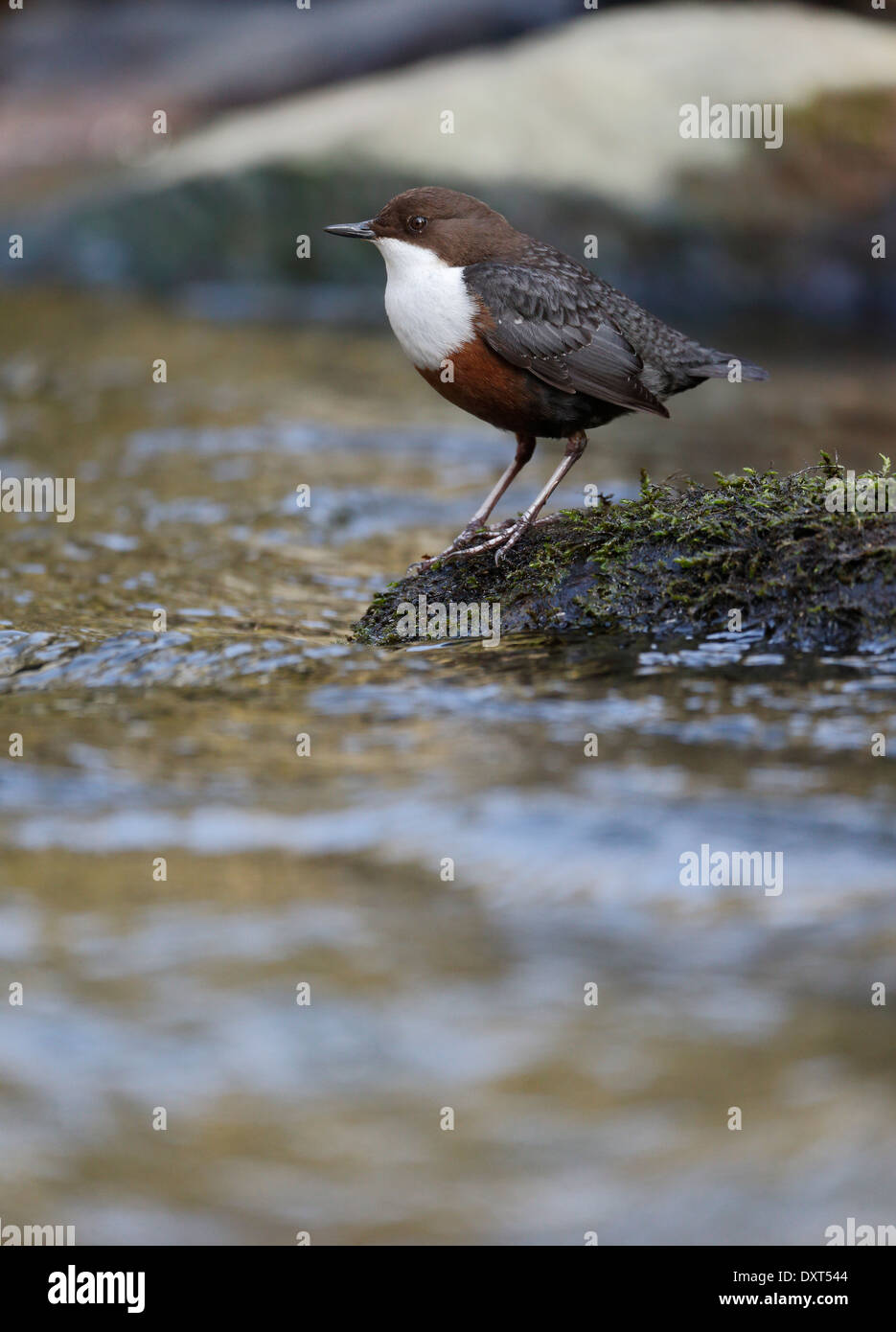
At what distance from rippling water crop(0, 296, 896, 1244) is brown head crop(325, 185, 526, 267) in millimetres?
1256

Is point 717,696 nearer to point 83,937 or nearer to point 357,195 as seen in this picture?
point 83,937

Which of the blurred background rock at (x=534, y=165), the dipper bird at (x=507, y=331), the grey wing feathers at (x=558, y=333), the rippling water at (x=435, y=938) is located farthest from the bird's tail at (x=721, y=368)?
the blurred background rock at (x=534, y=165)

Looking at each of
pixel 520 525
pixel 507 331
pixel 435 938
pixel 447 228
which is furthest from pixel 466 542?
pixel 435 938

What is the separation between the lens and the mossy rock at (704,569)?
4445 millimetres

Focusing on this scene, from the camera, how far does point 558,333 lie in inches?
186

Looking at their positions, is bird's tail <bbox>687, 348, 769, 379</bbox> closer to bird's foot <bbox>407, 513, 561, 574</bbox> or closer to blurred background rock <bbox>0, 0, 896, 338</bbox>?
bird's foot <bbox>407, 513, 561, 574</bbox>

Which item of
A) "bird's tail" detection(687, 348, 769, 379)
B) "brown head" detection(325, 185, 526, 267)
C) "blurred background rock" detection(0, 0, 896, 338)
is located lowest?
"bird's tail" detection(687, 348, 769, 379)

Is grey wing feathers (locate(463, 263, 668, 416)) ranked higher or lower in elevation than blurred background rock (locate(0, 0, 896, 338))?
lower

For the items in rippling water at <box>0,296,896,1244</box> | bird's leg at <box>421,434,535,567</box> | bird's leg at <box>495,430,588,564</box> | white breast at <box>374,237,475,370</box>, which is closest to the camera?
rippling water at <box>0,296,896,1244</box>

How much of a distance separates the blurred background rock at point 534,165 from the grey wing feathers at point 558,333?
366 inches

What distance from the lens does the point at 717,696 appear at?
4.26m

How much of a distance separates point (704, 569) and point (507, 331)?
953 mm

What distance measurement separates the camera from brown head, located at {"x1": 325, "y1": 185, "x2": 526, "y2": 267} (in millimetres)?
4824

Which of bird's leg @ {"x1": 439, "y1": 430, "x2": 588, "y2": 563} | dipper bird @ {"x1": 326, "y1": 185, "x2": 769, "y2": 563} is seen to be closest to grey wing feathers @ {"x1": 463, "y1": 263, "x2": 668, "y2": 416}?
dipper bird @ {"x1": 326, "y1": 185, "x2": 769, "y2": 563}
